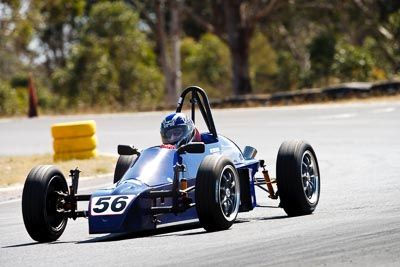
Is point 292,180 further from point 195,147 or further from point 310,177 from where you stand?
point 195,147

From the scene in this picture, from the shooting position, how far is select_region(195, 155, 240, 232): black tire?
32.3 ft

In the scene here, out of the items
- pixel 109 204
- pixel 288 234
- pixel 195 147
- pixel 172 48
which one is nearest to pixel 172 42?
pixel 172 48

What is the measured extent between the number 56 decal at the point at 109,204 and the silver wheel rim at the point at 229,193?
Result: 2.84ft

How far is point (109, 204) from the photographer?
32.1ft

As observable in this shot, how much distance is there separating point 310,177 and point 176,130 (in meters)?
1.54

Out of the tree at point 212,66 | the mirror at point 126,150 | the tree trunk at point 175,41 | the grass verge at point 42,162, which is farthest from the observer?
the tree at point 212,66

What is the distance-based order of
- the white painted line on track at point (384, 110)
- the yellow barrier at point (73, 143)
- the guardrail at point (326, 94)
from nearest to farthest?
the yellow barrier at point (73, 143) < the white painted line on track at point (384, 110) < the guardrail at point (326, 94)

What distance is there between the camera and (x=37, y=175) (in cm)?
1042

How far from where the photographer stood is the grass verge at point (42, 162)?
699 inches

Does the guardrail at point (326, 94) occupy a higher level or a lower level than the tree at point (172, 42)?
lower

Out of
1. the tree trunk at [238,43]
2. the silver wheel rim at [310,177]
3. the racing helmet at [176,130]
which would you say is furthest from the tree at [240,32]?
the racing helmet at [176,130]

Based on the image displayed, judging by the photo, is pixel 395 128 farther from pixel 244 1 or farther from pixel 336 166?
pixel 244 1

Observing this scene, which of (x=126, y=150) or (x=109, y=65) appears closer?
(x=126, y=150)

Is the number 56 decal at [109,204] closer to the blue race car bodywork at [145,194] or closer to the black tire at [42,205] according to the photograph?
the blue race car bodywork at [145,194]
